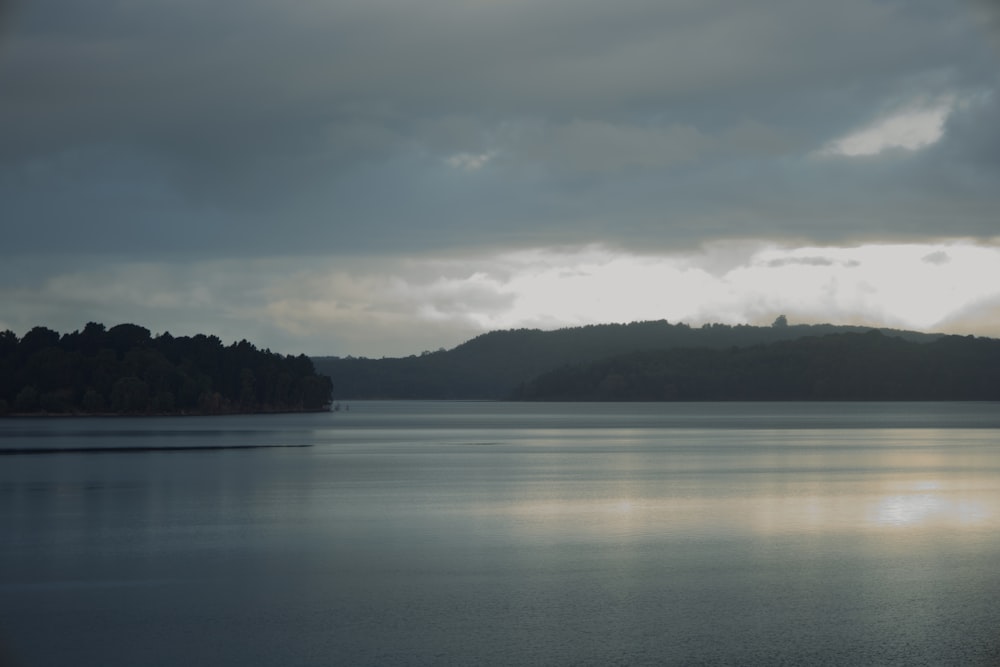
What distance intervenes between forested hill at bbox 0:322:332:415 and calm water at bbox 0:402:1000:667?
125m

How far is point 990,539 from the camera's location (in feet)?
83.4

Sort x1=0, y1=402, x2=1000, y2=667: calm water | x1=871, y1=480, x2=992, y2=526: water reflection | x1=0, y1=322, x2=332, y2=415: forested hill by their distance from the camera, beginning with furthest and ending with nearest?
x1=0, y1=322, x2=332, y2=415: forested hill → x1=871, y1=480, x2=992, y2=526: water reflection → x1=0, y1=402, x2=1000, y2=667: calm water

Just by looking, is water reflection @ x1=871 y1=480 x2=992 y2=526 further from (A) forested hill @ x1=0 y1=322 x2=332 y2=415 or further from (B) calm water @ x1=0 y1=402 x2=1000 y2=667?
(A) forested hill @ x1=0 y1=322 x2=332 y2=415

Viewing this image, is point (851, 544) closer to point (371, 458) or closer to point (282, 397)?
point (371, 458)

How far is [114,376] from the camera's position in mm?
169000

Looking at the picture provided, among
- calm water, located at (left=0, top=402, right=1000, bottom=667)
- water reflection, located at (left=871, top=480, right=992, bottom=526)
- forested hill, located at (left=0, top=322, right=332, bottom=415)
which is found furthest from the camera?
forested hill, located at (left=0, top=322, right=332, bottom=415)

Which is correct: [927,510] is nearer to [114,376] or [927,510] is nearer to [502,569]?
[502,569]

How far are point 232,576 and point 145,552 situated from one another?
4005mm

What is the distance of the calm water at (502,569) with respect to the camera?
15719mm

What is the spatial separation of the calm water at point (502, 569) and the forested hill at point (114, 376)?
411ft

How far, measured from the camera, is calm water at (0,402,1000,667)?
15719 millimetres

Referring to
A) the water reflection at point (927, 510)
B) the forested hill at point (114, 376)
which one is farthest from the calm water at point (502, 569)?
the forested hill at point (114, 376)


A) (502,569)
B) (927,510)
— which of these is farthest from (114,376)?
(502,569)

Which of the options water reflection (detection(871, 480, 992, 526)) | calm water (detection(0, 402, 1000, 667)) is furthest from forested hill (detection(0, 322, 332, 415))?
water reflection (detection(871, 480, 992, 526))
